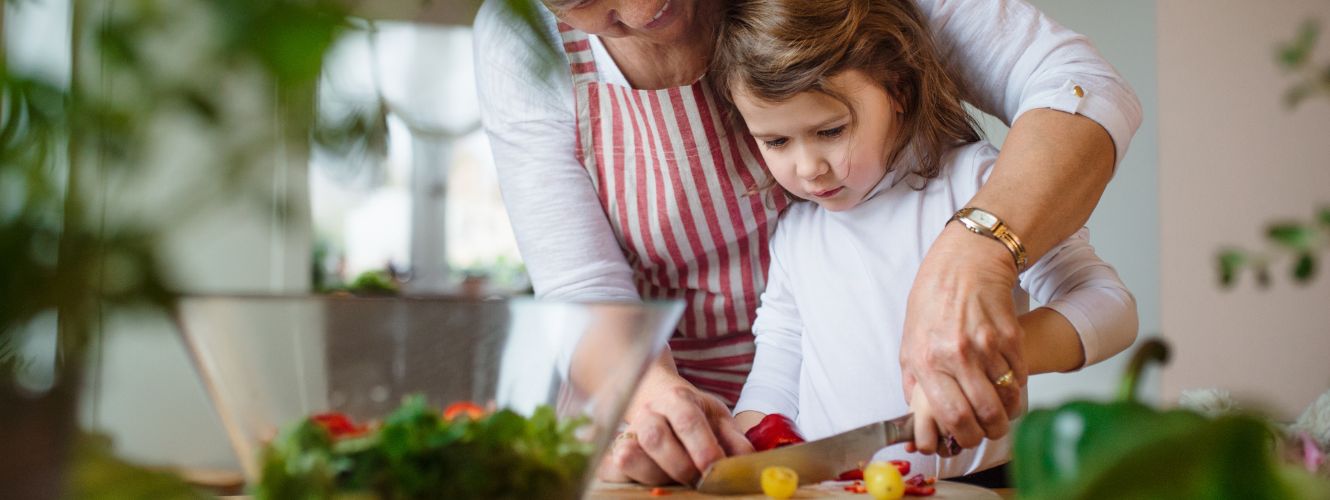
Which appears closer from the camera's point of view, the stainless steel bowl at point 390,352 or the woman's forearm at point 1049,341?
the stainless steel bowl at point 390,352

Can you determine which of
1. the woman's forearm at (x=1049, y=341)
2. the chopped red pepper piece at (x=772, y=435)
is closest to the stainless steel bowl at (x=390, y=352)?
the chopped red pepper piece at (x=772, y=435)

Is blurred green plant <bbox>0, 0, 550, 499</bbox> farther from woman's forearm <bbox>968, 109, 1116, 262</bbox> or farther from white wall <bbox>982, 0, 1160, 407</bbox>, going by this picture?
white wall <bbox>982, 0, 1160, 407</bbox>

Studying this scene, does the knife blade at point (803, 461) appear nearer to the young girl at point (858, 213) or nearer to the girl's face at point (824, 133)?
the young girl at point (858, 213)

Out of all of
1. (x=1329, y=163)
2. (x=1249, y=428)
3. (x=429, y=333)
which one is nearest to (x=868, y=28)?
(x=429, y=333)

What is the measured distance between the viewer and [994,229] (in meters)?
1.00

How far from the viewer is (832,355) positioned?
1.36m

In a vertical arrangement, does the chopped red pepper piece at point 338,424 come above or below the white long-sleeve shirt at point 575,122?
below

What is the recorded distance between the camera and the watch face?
3.29ft

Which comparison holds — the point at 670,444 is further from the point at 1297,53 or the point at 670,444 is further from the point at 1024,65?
the point at 1297,53

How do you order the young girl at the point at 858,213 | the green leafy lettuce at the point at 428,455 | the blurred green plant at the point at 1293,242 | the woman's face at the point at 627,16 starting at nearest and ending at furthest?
the blurred green plant at the point at 1293,242 → the green leafy lettuce at the point at 428,455 → the woman's face at the point at 627,16 → the young girl at the point at 858,213

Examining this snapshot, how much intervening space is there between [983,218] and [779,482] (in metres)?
0.35

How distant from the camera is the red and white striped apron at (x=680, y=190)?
1314mm

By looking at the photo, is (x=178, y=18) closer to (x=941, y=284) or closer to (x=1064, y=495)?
(x=1064, y=495)

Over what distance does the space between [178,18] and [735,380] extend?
1.28 metres
